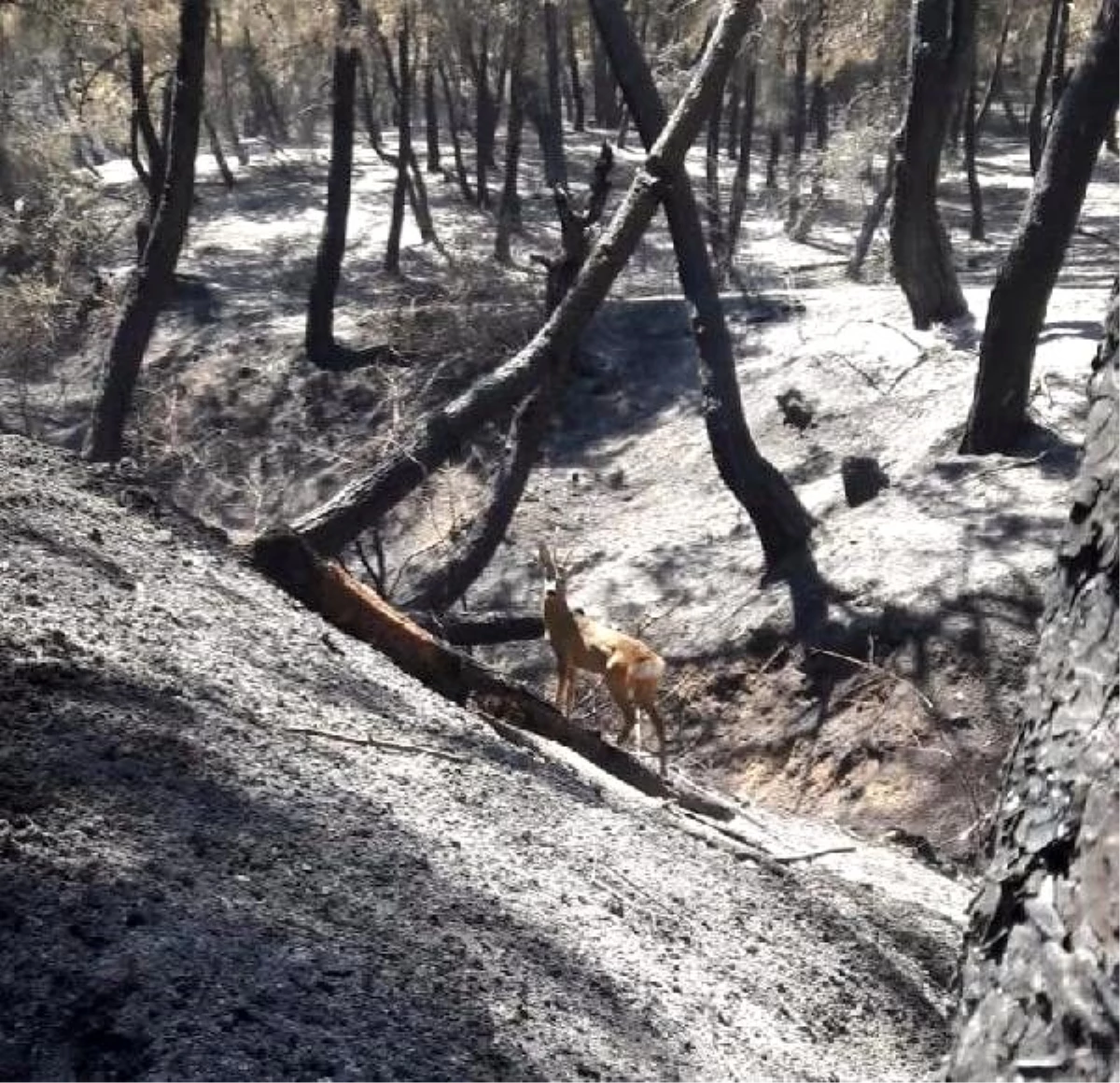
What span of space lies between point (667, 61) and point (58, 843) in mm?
16324

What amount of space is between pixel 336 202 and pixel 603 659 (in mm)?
12588

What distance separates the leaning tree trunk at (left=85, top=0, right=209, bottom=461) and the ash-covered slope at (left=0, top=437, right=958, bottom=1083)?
26.6 feet

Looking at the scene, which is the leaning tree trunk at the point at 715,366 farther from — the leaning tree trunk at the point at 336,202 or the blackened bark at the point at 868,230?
the blackened bark at the point at 868,230

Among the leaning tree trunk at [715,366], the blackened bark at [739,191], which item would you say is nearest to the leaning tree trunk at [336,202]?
the blackened bark at [739,191]

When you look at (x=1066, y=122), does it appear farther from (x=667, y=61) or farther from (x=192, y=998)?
(x=192, y=998)

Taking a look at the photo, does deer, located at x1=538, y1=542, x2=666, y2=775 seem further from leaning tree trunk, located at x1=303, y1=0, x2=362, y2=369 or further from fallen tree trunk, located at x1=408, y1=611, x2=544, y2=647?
leaning tree trunk, located at x1=303, y1=0, x2=362, y2=369

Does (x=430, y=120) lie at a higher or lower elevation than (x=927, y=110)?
lower

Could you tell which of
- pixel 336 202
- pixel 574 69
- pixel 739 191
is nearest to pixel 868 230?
pixel 739 191

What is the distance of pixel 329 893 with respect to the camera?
15.0 feet

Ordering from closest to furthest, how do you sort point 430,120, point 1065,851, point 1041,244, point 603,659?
point 1065,851 < point 603,659 < point 1041,244 < point 430,120

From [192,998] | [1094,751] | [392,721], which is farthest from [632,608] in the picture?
[1094,751]

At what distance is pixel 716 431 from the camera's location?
14.7 m

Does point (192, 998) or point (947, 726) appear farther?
point (947, 726)

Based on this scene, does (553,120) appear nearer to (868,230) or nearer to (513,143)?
(513,143)
